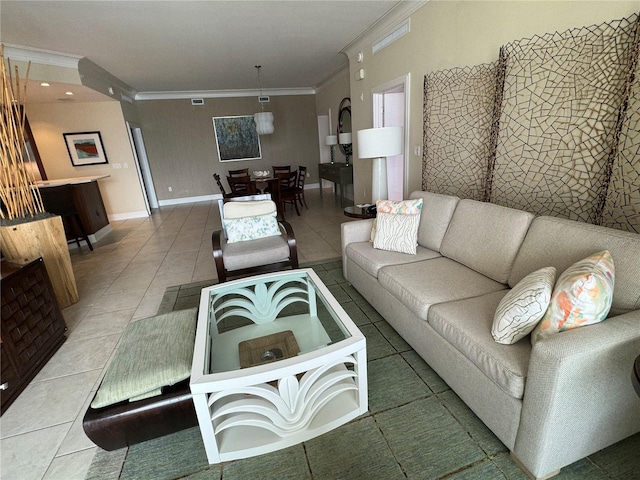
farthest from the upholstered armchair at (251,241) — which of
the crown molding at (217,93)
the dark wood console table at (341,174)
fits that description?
the crown molding at (217,93)

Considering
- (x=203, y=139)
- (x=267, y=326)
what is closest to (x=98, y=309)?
(x=267, y=326)

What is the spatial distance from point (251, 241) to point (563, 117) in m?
2.59

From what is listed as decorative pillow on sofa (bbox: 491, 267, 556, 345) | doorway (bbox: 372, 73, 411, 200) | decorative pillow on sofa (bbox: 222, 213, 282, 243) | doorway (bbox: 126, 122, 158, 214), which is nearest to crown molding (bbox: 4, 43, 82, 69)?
doorway (bbox: 126, 122, 158, 214)

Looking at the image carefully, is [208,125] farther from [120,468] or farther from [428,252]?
[120,468]

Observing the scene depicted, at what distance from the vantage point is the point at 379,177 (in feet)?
10.8

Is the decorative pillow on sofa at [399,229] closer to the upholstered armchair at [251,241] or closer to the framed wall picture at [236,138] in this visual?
the upholstered armchair at [251,241]

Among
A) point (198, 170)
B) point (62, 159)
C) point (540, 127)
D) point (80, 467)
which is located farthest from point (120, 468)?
point (198, 170)

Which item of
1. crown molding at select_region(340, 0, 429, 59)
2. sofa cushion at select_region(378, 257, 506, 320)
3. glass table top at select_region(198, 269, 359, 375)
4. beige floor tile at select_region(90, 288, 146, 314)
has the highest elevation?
crown molding at select_region(340, 0, 429, 59)

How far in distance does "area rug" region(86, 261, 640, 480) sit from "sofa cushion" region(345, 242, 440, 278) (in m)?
0.84

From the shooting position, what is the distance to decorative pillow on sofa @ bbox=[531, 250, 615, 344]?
3.51 ft

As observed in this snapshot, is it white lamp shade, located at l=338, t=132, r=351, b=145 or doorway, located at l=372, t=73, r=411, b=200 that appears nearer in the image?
doorway, located at l=372, t=73, r=411, b=200

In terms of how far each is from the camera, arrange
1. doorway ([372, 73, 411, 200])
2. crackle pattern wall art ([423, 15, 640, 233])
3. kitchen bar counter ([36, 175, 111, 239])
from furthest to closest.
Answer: kitchen bar counter ([36, 175, 111, 239]) → doorway ([372, 73, 411, 200]) → crackle pattern wall art ([423, 15, 640, 233])

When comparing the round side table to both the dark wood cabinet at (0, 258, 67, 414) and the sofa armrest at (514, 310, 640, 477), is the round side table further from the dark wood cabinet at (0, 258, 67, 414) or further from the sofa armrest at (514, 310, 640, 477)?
the dark wood cabinet at (0, 258, 67, 414)

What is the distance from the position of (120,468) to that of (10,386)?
982 mm
